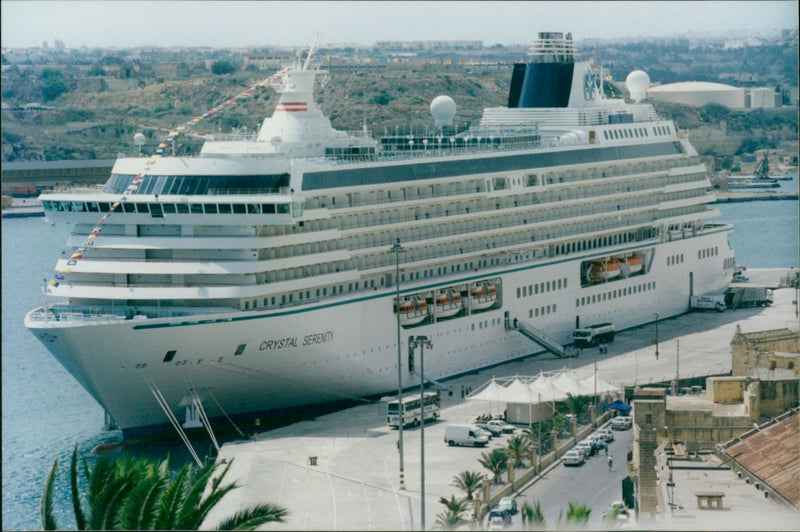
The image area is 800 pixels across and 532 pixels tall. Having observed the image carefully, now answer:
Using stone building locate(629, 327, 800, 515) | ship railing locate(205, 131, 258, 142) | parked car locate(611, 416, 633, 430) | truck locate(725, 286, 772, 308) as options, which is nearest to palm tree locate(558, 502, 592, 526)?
stone building locate(629, 327, 800, 515)

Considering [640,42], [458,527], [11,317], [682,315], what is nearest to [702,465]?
[458,527]

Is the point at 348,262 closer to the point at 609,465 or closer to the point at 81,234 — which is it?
the point at 81,234

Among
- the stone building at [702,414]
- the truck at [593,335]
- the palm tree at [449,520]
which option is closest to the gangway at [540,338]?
the truck at [593,335]

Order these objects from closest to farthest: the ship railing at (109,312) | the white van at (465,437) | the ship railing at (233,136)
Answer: the ship railing at (109,312) < the white van at (465,437) < the ship railing at (233,136)

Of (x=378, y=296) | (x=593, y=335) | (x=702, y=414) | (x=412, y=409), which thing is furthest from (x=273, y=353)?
(x=593, y=335)

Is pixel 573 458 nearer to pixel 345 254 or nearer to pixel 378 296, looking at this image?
pixel 378 296

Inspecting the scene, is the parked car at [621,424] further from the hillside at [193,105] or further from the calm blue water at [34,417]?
the hillside at [193,105]
